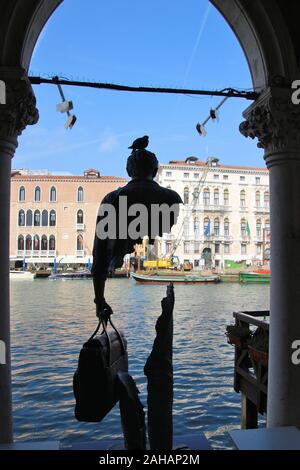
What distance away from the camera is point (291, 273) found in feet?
9.34

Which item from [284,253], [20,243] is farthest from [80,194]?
[284,253]

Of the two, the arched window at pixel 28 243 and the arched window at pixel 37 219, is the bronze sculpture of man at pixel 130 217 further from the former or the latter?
the arched window at pixel 28 243

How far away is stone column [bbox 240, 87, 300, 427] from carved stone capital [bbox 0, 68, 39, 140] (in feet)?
4.95

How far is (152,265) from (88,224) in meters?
7.02

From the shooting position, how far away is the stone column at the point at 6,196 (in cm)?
247

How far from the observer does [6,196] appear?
2.55 meters

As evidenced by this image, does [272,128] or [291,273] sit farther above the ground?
[272,128]

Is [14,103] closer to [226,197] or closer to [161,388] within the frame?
[161,388]

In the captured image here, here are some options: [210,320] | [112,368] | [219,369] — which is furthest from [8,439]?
[210,320]

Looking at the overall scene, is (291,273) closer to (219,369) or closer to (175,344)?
(219,369)

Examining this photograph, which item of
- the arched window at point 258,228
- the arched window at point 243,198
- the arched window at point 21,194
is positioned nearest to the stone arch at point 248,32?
A: the arched window at point 21,194

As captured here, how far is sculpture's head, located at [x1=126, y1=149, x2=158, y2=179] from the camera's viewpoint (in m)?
2.17

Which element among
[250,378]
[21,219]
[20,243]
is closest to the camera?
[250,378]

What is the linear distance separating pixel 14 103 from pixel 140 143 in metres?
0.88
